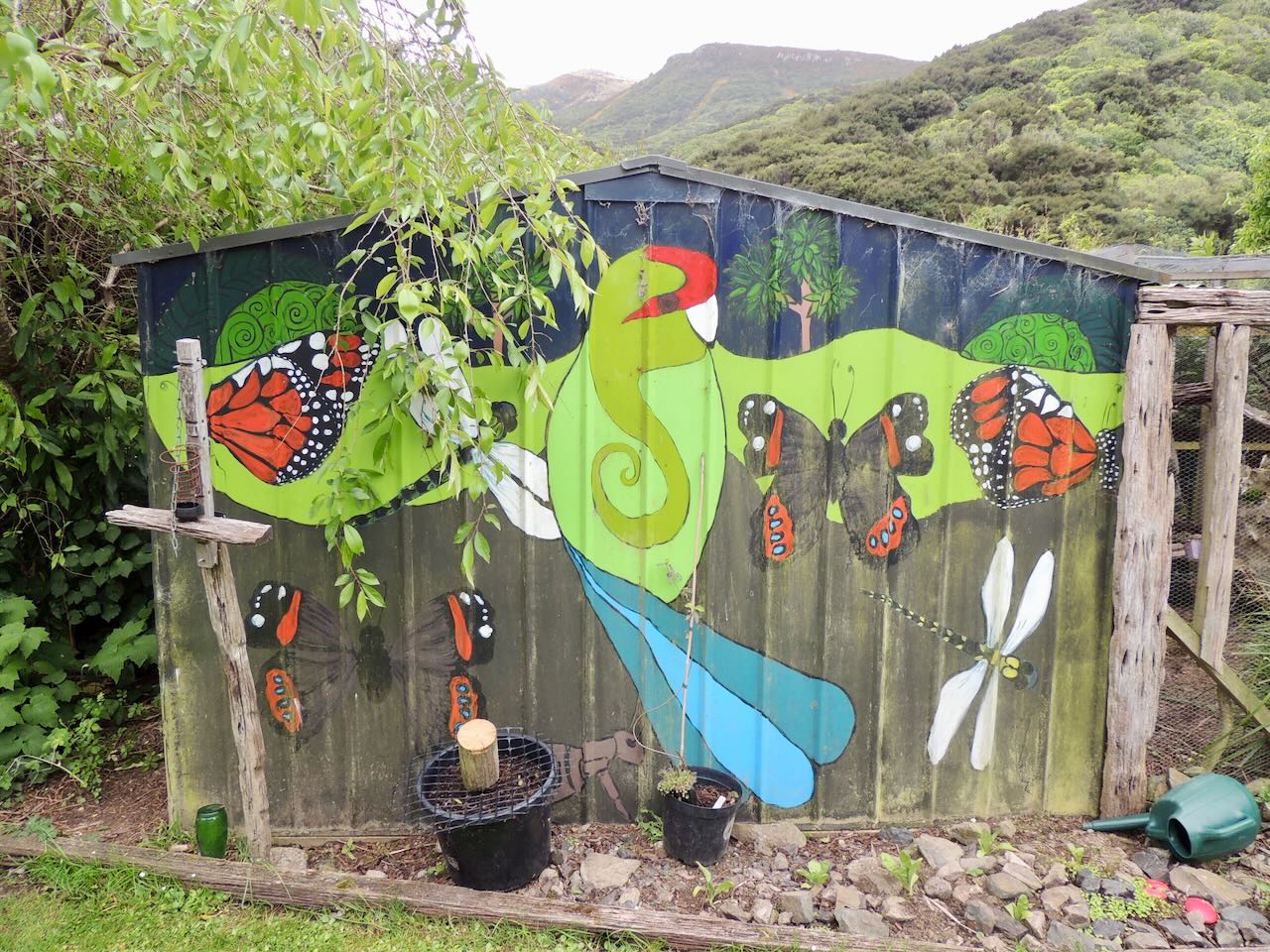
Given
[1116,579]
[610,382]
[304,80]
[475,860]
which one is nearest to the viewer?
[304,80]

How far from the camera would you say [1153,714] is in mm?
2982

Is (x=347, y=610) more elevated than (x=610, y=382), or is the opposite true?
(x=610, y=382)

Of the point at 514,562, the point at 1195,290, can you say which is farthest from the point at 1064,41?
the point at 514,562

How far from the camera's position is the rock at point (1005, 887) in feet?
8.41

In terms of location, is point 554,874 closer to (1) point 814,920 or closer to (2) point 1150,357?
(1) point 814,920

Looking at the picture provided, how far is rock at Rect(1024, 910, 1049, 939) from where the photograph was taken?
7.88ft

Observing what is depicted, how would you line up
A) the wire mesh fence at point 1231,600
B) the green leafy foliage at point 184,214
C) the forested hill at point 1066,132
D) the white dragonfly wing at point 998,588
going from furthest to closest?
1. the forested hill at point 1066,132
2. the wire mesh fence at point 1231,600
3. the white dragonfly wing at point 998,588
4. the green leafy foliage at point 184,214

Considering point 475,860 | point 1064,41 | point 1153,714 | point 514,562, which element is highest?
point 1064,41

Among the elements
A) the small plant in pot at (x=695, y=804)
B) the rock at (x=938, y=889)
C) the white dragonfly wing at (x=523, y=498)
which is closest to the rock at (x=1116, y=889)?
the rock at (x=938, y=889)

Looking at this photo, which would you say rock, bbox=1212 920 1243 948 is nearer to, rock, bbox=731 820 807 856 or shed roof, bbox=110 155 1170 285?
rock, bbox=731 820 807 856

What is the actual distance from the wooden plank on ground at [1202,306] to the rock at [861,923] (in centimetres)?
247

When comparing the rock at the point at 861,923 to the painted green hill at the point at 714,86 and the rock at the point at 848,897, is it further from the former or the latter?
the painted green hill at the point at 714,86

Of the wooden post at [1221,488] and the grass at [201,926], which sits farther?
the wooden post at [1221,488]

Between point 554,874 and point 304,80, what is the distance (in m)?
2.96
